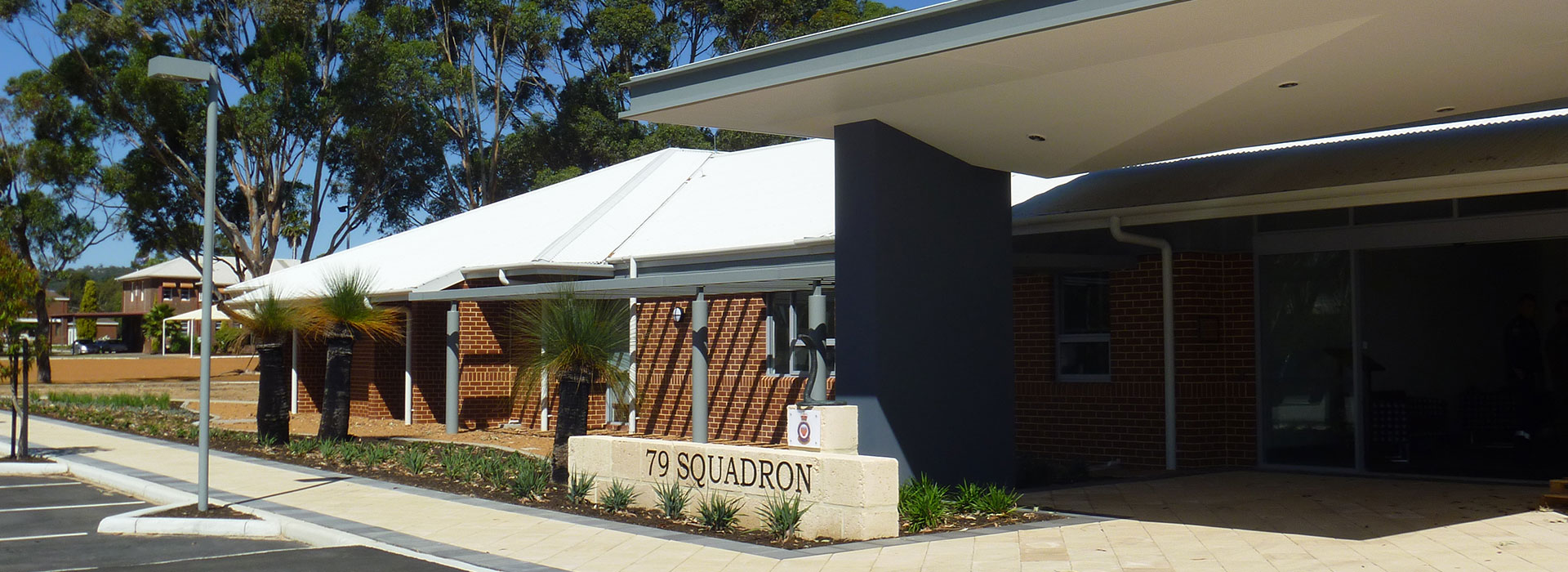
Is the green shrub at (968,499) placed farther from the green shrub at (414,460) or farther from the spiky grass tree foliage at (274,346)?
the spiky grass tree foliage at (274,346)

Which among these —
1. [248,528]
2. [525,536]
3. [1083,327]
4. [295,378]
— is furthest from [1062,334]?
[295,378]

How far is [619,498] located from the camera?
1016 centimetres

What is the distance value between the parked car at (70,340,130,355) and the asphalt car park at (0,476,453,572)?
3157 inches

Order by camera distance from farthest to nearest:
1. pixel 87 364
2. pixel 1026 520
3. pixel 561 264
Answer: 1. pixel 87 364
2. pixel 561 264
3. pixel 1026 520

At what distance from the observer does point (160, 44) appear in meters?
35.2

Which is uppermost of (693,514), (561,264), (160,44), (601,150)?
(160,44)

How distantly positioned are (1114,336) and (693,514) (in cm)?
553

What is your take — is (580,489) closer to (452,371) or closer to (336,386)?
(336,386)

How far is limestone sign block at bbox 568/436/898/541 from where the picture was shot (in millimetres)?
8531

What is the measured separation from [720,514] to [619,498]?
4.28 ft

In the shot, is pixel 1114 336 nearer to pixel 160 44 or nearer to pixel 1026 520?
pixel 1026 520

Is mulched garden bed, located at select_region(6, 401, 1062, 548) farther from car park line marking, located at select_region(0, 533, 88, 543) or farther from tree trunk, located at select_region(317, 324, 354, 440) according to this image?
car park line marking, located at select_region(0, 533, 88, 543)

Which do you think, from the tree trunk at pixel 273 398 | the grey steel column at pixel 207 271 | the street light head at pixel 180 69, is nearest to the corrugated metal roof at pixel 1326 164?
the grey steel column at pixel 207 271

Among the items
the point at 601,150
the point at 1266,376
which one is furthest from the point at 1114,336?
the point at 601,150
